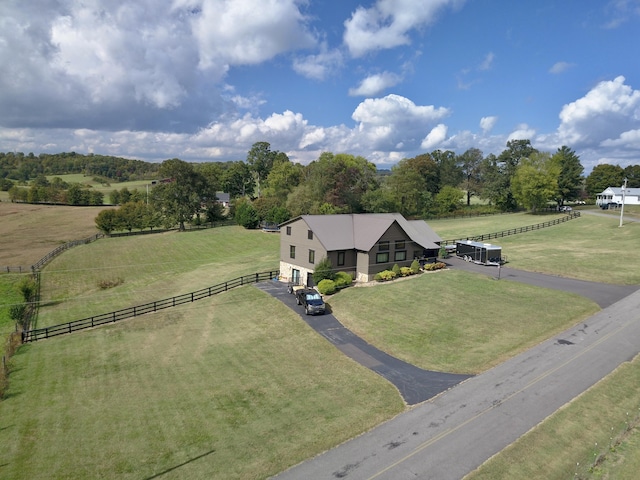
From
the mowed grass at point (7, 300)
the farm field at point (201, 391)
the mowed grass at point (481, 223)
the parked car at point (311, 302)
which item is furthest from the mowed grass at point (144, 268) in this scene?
the mowed grass at point (481, 223)

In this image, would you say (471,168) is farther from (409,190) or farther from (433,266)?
(433,266)

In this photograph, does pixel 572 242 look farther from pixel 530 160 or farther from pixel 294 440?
pixel 294 440

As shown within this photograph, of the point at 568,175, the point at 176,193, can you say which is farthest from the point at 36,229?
the point at 568,175

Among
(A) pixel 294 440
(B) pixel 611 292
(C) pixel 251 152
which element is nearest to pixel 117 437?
(A) pixel 294 440

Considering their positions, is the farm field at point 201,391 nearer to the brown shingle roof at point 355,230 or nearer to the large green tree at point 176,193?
the brown shingle roof at point 355,230

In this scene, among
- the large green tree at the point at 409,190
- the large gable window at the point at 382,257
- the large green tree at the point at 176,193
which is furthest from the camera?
the large green tree at the point at 409,190

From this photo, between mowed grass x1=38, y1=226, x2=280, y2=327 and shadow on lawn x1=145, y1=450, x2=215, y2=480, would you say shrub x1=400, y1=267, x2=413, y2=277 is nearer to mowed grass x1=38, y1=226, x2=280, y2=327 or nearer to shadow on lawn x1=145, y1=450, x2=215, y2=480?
mowed grass x1=38, y1=226, x2=280, y2=327

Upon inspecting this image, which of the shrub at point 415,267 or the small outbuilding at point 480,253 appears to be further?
the small outbuilding at point 480,253
